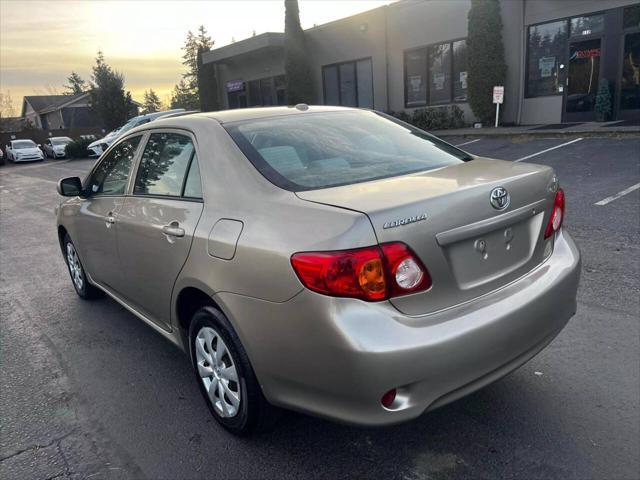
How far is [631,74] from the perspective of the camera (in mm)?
14320

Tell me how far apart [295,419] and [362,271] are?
122 centimetres

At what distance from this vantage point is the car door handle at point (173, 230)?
2900 millimetres

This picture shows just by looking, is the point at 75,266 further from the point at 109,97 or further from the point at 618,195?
the point at 109,97

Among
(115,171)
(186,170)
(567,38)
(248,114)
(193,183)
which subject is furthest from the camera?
(567,38)

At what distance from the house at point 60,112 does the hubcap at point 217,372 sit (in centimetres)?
6100

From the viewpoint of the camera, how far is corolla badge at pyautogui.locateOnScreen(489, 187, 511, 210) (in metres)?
2.43

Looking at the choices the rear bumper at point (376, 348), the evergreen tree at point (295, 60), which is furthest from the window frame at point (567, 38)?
the rear bumper at point (376, 348)

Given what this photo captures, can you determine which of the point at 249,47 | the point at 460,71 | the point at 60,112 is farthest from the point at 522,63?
the point at 60,112

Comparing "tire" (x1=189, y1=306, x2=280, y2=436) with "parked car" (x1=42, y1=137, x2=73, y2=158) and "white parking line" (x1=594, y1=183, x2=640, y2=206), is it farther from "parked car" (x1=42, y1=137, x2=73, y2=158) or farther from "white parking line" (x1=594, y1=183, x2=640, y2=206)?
"parked car" (x1=42, y1=137, x2=73, y2=158)

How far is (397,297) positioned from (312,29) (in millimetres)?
22682

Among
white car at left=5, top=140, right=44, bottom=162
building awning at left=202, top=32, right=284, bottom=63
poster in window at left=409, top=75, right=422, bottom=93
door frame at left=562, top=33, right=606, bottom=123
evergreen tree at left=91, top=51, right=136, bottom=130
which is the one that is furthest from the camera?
evergreen tree at left=91, top=51, right=136, bottom=130

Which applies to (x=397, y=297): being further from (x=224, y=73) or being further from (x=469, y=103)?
(x=224, y=73)

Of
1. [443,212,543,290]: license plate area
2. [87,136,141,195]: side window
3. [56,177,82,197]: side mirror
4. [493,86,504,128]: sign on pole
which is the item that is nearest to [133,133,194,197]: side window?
[87,136,141,195]: side window

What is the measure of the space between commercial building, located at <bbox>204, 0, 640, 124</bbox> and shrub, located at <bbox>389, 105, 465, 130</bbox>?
0.31 m
